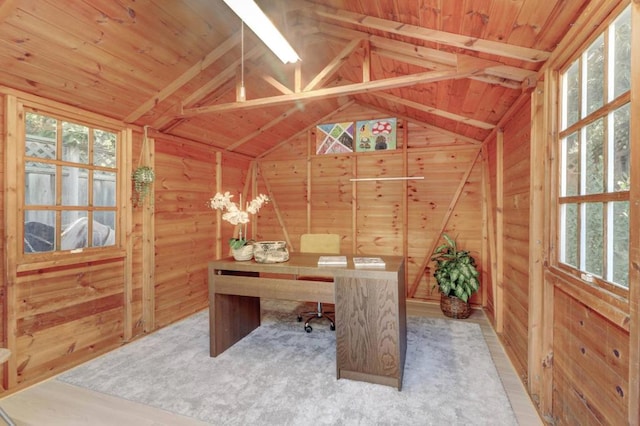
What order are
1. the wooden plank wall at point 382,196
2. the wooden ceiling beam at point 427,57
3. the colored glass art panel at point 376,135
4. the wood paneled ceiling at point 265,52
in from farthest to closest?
1. the colored glass art panel at point 376,135
2. the wooden plank wall at point 382,196
3. the wooden ceiling beam at point 427,57
4. the wood paneled ceiling at point 265,52

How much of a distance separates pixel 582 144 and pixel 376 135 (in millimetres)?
3353

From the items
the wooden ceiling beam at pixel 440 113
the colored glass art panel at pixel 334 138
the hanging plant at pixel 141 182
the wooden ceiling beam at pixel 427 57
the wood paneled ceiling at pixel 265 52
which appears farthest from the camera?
the colored glass art panel at pixel 334 138

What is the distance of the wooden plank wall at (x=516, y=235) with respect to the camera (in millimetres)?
2510

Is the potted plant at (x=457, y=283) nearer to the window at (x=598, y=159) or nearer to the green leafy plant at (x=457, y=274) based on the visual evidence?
the green leafy plant at (x=457, y=274)

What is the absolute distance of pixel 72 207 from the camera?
9.22 feet

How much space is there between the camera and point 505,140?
3.25m

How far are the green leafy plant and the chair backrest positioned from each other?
150 cm

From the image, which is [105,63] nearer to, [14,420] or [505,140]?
[14,420]

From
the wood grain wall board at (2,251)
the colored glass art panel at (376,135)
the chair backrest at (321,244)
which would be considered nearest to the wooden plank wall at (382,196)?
the colored glass art panel at (376,135)

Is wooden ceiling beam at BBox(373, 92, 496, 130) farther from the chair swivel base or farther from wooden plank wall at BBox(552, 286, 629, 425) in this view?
the chair swivel base

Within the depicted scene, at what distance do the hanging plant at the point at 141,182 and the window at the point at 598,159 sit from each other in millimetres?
3751

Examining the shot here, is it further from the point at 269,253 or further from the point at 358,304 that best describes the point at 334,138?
the point at 358,304

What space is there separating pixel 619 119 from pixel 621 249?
58 cm

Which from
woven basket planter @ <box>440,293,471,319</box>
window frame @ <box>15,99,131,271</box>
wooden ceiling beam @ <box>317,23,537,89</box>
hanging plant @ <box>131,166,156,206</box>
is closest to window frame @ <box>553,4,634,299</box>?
wooden ceiling beam @ <box>317,23,537,89</box>
